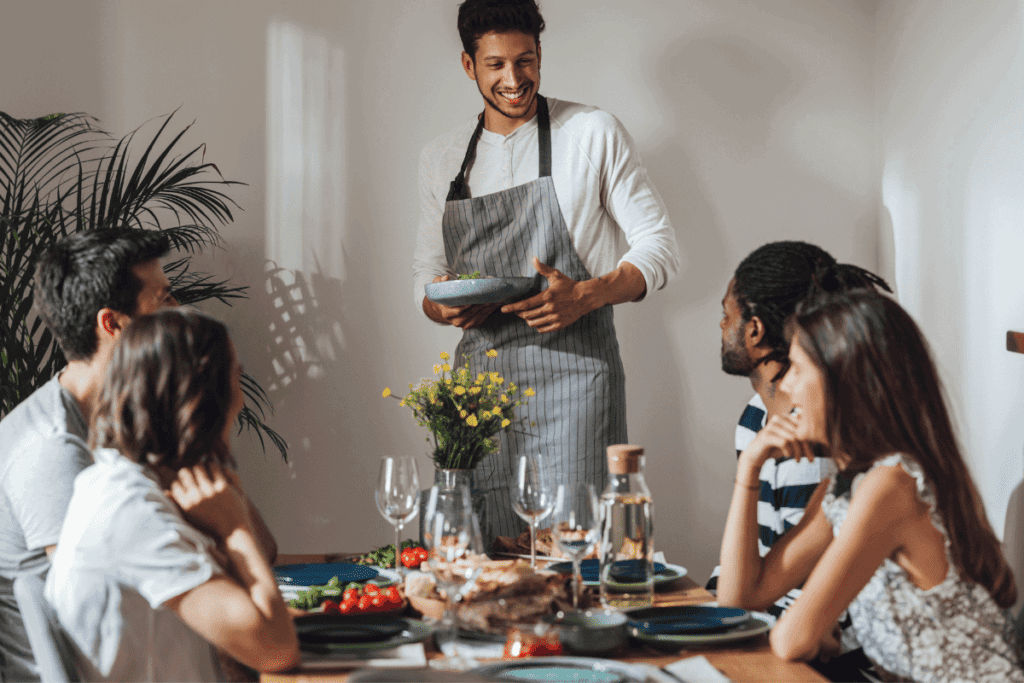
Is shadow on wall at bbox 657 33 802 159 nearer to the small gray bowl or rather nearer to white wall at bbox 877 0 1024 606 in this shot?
white wall at bbox 877 0 1024 606

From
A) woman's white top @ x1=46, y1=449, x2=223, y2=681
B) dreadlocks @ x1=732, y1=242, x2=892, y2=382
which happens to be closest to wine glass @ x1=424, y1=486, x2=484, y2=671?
woman's white top @ x1=46, y1=449, x2=223, y2=681

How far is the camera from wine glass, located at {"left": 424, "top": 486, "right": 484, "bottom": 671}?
1008 mm

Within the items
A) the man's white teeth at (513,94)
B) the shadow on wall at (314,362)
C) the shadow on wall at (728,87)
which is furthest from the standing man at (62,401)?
the shadow on wall at (728,87)

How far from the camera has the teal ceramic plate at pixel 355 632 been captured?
109cm

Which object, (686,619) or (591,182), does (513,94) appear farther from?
(686,619)

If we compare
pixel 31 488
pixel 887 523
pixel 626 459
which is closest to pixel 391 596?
pixel 626 459

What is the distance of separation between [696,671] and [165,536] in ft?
2.03

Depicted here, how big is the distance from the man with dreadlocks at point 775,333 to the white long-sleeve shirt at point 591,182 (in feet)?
1.89

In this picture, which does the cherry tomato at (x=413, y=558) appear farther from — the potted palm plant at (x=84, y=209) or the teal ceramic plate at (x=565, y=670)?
the potted palm plant at (x=84, y=209)

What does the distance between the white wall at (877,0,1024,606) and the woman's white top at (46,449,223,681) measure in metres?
1.55

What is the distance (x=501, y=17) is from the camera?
2.37 metres

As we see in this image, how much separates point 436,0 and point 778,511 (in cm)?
209

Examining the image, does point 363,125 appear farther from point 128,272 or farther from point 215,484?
point 215,484

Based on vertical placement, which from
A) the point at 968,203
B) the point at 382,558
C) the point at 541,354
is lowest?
the point at 382,558
